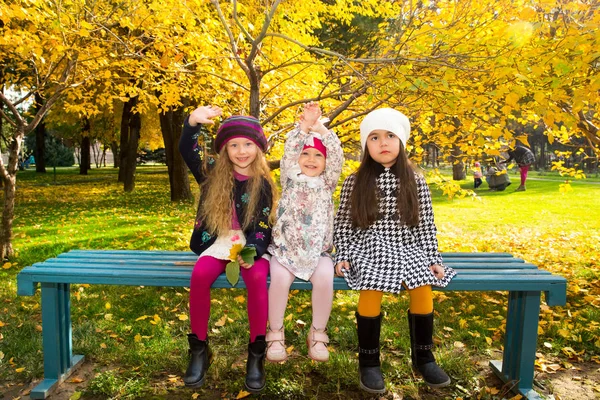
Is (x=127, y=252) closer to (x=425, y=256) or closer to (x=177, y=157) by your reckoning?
(x=425, y=256)

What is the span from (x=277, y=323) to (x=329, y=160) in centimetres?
98

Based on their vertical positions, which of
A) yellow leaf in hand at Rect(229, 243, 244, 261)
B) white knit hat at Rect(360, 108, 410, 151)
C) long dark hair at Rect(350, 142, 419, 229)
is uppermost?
white knit hat at Rect(360, 108, 410, 151)

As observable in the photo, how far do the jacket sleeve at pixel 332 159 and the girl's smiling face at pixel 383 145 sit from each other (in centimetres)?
18

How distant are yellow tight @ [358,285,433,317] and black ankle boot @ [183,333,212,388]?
0.86 metres

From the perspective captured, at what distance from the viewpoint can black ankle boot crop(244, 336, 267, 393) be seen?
2.46 m

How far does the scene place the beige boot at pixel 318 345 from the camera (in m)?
2.60

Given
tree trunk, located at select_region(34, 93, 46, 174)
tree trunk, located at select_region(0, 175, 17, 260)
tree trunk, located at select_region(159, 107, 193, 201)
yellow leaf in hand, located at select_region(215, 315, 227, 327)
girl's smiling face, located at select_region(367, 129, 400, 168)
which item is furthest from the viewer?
tree trunk, located at select_region(34, 93, 46, 174)

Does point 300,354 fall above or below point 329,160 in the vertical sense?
below

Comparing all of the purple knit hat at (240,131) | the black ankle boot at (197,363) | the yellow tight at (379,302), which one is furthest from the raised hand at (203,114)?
the yellow tight at (379,302)

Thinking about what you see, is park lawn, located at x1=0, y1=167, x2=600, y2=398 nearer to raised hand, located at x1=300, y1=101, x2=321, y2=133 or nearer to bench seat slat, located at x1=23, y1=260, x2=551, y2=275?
bench seat slat, located at x1=23, y1=260, x2=551, y2=275

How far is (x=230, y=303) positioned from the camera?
421 centimetres

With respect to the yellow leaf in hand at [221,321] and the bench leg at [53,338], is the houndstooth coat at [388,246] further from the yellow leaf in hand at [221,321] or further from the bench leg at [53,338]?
the bench leg at [53,338]

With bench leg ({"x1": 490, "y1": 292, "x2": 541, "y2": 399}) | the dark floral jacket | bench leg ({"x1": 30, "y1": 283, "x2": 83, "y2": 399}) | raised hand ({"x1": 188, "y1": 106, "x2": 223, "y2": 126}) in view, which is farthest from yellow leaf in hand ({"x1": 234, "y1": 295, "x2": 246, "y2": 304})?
bench leg ({"x1": 490, "y1": 292, "x2": 541, "y2": 399})

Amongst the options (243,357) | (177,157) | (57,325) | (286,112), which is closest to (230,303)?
(243,357)
